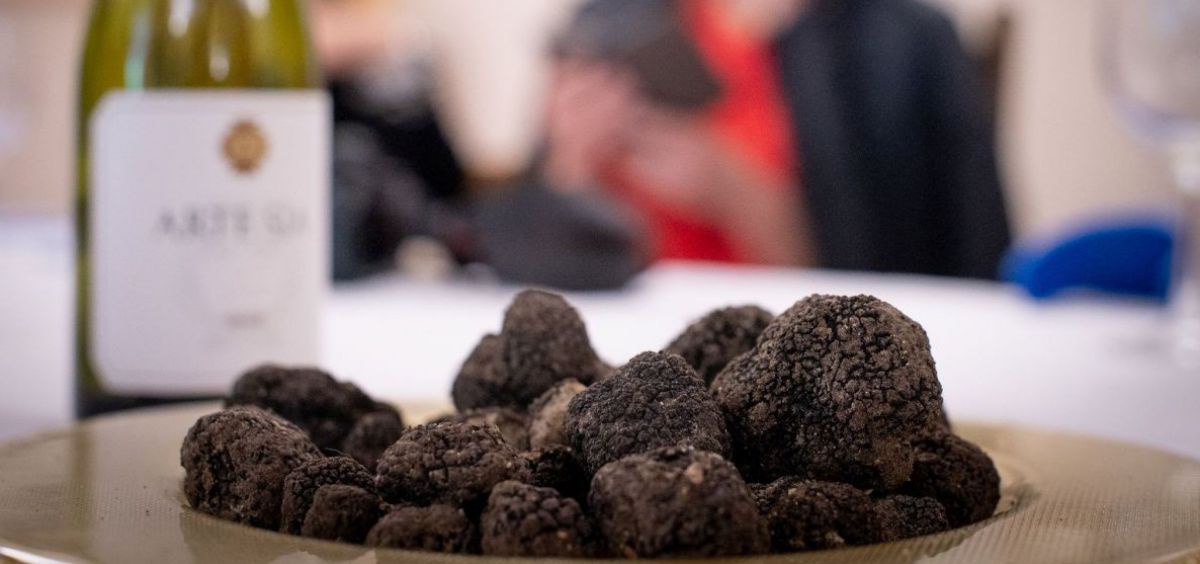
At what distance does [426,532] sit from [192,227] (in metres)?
0.53

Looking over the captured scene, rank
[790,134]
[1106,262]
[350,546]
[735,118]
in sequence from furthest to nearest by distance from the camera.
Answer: [735,118]
[790,134]
[1106,262]
[350,546]

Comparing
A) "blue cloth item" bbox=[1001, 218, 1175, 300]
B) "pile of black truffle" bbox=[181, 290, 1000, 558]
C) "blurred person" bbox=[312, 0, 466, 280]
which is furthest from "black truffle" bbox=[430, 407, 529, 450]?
"blurred person" bbox=[312, 0, 466, 280]

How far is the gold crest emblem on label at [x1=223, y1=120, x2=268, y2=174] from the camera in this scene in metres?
0.84

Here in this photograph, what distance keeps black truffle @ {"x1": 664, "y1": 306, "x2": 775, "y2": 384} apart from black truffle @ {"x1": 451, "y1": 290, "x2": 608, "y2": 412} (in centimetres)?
4

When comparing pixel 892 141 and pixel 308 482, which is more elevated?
pixel 892 141

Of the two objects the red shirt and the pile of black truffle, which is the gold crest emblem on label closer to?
the pile of black truffle

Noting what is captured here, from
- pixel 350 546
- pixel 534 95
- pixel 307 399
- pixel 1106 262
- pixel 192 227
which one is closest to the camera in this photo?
pixel 350 546

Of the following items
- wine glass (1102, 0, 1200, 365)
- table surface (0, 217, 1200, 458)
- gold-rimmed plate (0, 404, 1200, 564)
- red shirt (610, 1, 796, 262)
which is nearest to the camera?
gold-rimmed plate (0, 404, 1200, 564)

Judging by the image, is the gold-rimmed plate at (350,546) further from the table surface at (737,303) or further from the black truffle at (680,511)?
the table surface at (737,303)

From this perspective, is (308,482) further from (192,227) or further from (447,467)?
(192,227)

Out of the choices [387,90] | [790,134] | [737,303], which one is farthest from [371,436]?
[387,90]

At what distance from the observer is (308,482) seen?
0.42 m

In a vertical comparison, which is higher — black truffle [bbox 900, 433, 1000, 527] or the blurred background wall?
the blurred background wall

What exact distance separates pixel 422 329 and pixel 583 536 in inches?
39.5
